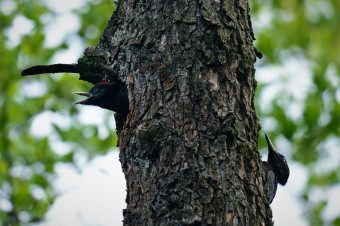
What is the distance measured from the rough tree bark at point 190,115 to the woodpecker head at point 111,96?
220 mm

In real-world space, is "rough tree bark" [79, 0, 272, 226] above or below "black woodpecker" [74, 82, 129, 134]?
below

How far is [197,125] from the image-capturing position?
2424 mm

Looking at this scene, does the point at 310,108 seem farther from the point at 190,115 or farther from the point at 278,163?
the point at 190,115

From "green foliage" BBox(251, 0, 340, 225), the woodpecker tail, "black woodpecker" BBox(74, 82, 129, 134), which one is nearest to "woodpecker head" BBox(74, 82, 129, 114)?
"black woodpecker" BBox(74, 82, 129, 134)

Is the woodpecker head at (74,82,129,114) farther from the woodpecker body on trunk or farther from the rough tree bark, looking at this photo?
the rough tree bark

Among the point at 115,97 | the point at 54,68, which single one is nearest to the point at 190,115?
the point at 115,97

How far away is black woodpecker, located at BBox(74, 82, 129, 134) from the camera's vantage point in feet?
10.2

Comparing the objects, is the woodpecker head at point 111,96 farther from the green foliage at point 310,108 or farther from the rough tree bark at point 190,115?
the green foliage at point 310,108

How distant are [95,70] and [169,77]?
608 mm

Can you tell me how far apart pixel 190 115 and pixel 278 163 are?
3.15m

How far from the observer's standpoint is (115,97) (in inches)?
124

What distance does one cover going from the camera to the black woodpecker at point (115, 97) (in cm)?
309

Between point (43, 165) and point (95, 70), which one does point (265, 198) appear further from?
point (43, 165)

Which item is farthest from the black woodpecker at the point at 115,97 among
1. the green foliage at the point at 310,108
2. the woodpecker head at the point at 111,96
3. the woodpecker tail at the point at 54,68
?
the green foliage at the point at 310,108
